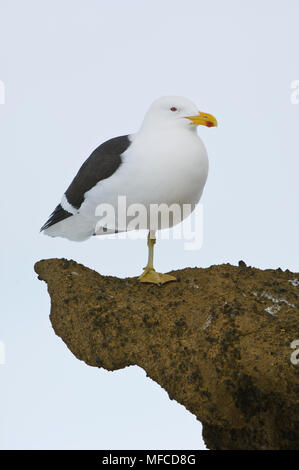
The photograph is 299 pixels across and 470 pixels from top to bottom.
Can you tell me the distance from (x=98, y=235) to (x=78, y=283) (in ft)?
1.37

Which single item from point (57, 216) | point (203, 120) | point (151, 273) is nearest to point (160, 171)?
point (203, 120)

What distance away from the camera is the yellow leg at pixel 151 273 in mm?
4863

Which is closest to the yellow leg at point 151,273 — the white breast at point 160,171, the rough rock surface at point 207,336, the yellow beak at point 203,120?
the rough rock surface at point 207,336

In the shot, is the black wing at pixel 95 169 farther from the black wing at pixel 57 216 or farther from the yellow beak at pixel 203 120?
the yellow beak at pixel 203 120

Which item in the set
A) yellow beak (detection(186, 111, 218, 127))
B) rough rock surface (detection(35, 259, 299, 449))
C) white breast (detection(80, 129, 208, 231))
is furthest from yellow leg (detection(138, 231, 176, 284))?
yellow beak (detection(186, 111, 218, 127))

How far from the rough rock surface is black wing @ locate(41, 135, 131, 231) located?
19.2 inches

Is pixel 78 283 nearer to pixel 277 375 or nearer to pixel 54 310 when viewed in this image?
pixel 54 310

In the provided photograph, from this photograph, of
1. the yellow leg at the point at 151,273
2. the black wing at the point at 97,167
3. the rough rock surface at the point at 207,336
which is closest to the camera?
the rough rock surface at the point at 207,336

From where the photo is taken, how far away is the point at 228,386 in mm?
3729

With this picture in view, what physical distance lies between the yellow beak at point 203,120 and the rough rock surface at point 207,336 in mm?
1050

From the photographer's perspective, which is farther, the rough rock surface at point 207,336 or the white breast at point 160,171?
the white breast at point 160,171

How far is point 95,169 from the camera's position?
4.65m

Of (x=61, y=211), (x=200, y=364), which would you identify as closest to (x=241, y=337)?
(x=200, y=364)

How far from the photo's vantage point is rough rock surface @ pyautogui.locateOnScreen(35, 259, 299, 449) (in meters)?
3.69
